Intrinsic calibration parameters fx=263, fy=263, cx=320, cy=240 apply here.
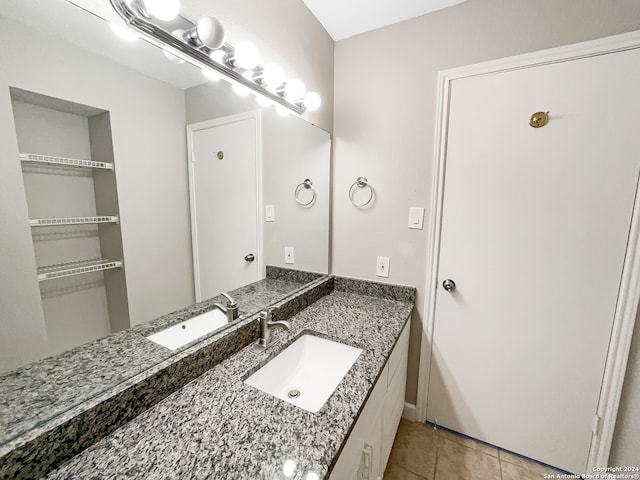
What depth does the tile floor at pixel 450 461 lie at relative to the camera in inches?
53.6

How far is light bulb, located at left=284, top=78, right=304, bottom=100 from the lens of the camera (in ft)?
3.95

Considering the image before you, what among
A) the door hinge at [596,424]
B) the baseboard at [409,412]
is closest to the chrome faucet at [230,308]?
the baseboard at [409,412]

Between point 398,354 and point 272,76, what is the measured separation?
142cm

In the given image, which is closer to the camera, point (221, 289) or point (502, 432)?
point (221, 289)

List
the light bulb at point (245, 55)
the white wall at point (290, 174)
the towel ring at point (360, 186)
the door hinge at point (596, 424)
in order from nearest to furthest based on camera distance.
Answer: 1. the light bulb at point (245, 55)
2. the white wall at point (290, 174)
3. the door hinge at point (596, 424)
4. the towel ring at point (360, 186)

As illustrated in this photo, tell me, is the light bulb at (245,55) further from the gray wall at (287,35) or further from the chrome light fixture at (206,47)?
the gray wall at (287,35)

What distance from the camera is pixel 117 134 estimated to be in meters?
0.70

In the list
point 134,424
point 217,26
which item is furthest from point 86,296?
point 217,26

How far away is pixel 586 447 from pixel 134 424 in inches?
78.7

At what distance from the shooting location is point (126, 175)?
0.72 m

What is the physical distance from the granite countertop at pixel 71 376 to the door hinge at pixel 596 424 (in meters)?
1.86

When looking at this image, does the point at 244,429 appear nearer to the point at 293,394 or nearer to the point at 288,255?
the point at 293,394

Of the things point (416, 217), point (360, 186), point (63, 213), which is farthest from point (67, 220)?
point (416, 217)

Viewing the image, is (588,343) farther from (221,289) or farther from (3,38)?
(3,38)
